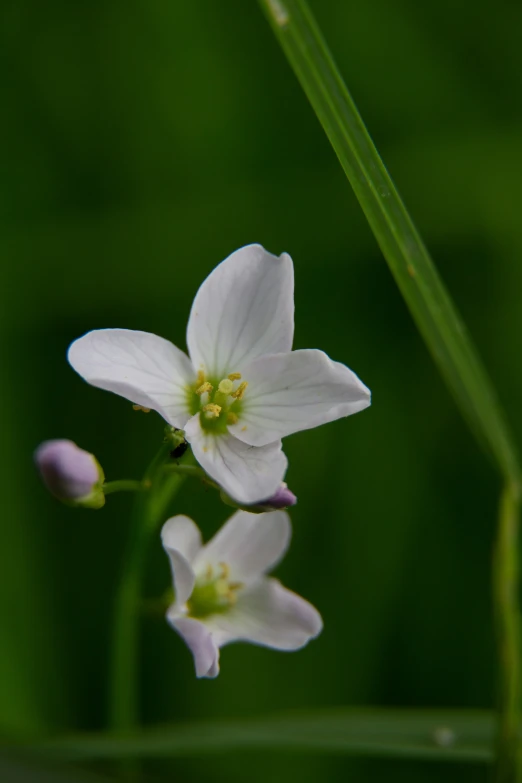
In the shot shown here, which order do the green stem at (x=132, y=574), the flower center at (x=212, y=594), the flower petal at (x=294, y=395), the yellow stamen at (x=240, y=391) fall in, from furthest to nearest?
1. the flower center at (x=212, y=594)
2. the yellow stamen at (x=240, y=391)
3. the green stem at (x=132, y=574)
4. the flower petal at (x=294, y=395)

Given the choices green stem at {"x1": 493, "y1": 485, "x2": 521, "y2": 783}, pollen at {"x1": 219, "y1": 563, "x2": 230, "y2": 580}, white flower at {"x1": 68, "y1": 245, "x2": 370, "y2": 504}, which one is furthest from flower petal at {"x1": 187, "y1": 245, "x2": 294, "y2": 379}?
green stem at {"x1": 493, "y1": 485, "x2": 521, "y2": 783}

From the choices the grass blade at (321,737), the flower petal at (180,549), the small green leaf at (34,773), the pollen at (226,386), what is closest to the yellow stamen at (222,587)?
the flower petal at (180,549)

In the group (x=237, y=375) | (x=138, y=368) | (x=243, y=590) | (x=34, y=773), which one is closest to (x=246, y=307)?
(x=237, y=375)

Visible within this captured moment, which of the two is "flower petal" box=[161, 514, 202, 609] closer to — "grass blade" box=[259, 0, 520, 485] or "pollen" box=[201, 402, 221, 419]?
"pollen" box=[201, 402, 221, 419]

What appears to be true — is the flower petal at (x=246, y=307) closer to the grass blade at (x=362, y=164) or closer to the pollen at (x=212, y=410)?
the pollen at (x=212, y=410)

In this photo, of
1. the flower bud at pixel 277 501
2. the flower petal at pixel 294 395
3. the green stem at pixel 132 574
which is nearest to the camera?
the flower bud at pixel 277 501

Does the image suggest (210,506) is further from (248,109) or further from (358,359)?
(248,109)
